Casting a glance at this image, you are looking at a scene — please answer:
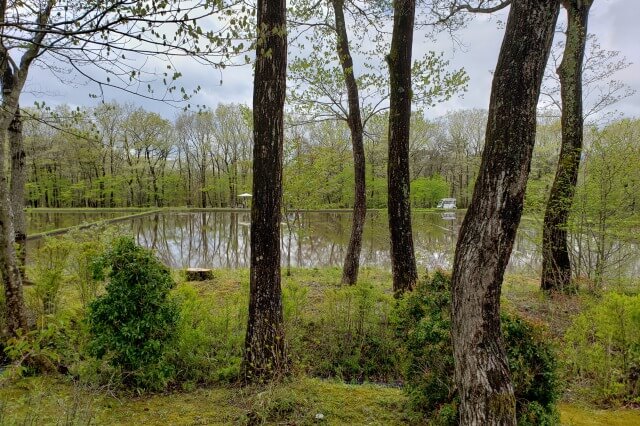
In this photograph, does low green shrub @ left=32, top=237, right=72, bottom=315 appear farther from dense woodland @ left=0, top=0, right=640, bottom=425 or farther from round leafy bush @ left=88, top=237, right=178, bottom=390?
round leafy bush @ left=88, top=237, right=178, bottom=390

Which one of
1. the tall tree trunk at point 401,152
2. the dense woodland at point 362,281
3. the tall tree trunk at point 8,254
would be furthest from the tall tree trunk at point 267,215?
the tall tree trunk at point 8,254

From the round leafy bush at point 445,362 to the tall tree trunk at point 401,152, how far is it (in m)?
1.78

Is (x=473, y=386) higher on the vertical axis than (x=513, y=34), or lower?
lower

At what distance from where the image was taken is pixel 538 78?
2.06m

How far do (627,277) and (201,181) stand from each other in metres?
36.1

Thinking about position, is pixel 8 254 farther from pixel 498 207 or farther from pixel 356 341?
pixel 498 207

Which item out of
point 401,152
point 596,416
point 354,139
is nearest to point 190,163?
point 354,139

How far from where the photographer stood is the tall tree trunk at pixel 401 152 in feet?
16.4

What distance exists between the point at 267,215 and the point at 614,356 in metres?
3.75

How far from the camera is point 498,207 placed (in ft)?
6.75

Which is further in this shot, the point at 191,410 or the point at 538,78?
the point at 191,410

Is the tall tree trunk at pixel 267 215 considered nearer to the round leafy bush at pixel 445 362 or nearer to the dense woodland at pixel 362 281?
the dense woodland at pixel 362 281

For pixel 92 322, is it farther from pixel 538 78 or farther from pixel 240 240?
pixel 240 240

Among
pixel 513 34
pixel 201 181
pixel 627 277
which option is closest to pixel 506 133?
pixel 513 34
